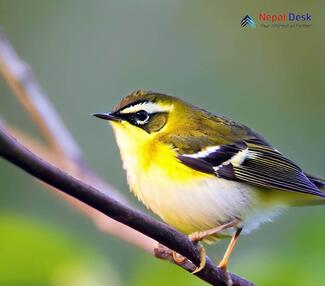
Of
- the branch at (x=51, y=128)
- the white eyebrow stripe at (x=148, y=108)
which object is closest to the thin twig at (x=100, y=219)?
the branch at (x=51, y=128)

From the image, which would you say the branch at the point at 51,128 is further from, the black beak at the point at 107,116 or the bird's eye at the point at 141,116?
the bird's eye at the point at 141,116

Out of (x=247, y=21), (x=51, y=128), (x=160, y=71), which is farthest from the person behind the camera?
(x=160, y=71)

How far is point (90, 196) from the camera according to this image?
1.12 meters

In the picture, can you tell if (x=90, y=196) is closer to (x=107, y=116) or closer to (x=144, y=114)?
(x=107, y=116)

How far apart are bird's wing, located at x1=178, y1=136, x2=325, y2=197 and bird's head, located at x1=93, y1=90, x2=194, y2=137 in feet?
0.67

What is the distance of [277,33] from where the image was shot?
164 inches

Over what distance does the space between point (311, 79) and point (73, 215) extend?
172cm

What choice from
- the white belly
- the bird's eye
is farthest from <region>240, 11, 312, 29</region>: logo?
the white belly

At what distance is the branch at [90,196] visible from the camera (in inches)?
38.8

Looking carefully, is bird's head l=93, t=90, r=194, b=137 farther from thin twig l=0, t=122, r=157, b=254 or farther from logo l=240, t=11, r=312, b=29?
logo l=240, t=11, r=312, b=29

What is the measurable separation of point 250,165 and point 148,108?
0.43m

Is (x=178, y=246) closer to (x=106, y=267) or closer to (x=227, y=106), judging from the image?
(x=106, y=267)

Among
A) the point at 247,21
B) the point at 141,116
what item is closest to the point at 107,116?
the point at 141,116

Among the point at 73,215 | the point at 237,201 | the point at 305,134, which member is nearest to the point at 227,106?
the point at 305,134
